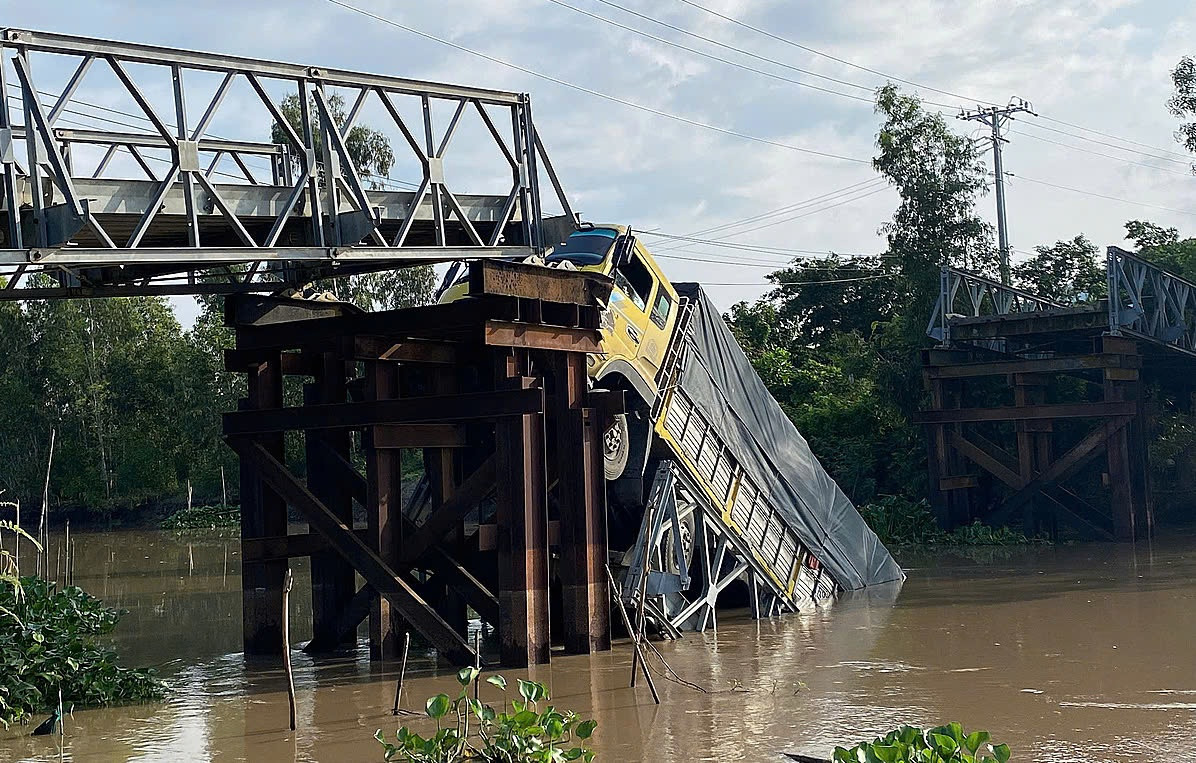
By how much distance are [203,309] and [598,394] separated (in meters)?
39.9

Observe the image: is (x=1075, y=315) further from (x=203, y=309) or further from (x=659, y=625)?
(x=203, y=309)

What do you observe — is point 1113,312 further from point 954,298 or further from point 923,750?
point 923,750

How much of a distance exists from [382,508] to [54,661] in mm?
3468

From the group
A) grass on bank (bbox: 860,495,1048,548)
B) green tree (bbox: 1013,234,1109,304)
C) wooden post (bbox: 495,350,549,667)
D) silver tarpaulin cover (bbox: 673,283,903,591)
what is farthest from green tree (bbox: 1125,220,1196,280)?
wooden post (bbox: 495,350,549,667)

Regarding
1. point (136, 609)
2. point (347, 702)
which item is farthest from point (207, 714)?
point (136, 609)

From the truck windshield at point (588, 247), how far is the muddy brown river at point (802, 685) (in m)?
4.56

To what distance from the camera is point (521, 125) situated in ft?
42.6

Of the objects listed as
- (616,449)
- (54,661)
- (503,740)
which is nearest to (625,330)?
(616,449)

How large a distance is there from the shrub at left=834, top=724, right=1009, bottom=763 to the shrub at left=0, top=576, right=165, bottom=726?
6613 millimetres

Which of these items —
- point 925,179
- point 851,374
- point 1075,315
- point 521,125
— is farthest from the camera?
point 851,374

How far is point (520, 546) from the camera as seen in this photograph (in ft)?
41.3

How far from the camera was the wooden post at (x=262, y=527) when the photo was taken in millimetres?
14227

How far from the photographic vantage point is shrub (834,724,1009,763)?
704 cm

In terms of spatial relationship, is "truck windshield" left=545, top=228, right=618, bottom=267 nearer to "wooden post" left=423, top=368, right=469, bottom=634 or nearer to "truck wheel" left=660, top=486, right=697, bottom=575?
"wooden post" left=423, top=368, right=469, bottom=634
